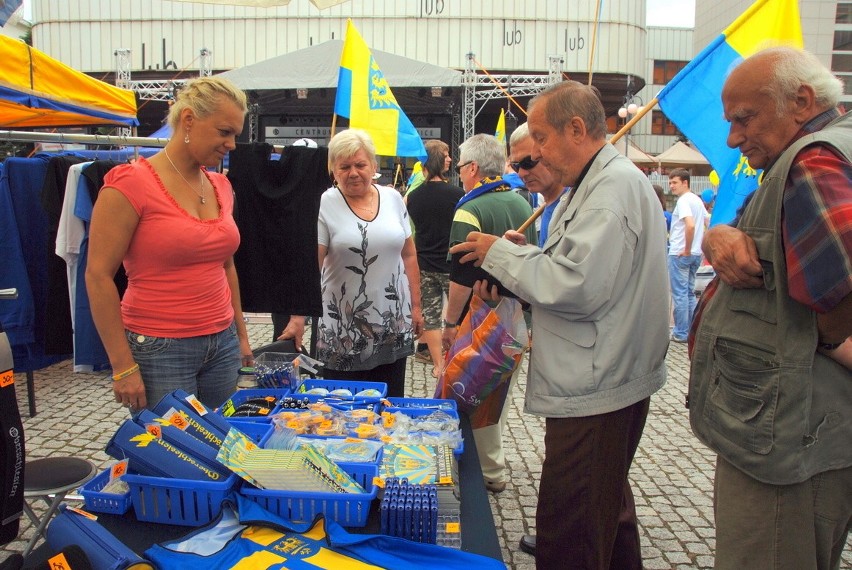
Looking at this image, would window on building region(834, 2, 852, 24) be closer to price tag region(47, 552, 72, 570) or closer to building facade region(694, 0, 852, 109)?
building facade region(694, 0, 852, 109)

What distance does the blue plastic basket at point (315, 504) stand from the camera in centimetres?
163

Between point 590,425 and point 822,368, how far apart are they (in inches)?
25.7

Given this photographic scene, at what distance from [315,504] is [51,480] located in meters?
1.43

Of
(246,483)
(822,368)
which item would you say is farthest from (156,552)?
(822,368)

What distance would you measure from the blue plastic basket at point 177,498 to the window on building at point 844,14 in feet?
166

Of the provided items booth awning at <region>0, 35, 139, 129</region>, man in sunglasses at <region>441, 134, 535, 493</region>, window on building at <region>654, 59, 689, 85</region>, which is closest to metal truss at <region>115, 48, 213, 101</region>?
booth awning at <region>0, 35, 139, 129</region>

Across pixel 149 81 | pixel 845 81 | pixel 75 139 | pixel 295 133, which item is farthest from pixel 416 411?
pixel 295 133

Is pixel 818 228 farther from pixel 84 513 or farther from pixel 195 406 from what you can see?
pixel 84 513

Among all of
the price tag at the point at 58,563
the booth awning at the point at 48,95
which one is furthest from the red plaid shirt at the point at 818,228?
the booth awning at the point at 48,95

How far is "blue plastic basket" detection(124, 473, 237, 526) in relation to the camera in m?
1.61

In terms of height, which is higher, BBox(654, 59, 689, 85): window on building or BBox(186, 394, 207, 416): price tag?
BBox(654, 59, 689, 85): window on building

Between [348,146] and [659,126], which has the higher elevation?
[659,126]

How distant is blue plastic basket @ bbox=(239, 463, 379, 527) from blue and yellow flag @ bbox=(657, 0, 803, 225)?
2415mm

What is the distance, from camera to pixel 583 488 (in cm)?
196
